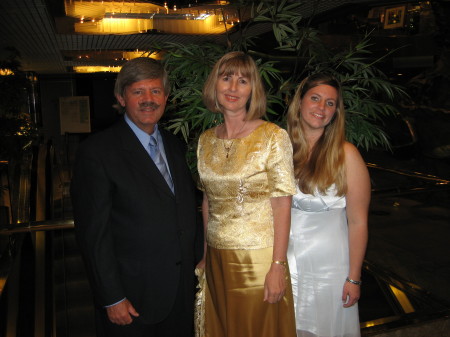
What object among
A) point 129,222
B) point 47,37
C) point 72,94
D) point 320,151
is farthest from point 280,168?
point 72,94

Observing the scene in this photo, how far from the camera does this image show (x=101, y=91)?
43.4 ft

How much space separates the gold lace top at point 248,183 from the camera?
5.45 ft

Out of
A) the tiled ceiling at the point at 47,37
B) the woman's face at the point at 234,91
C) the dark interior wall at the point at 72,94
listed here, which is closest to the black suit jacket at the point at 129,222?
the woman's face at the point at 234,91

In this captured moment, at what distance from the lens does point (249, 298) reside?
1.77 metres

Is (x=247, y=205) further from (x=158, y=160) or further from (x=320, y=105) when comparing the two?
(x=320, y=105)

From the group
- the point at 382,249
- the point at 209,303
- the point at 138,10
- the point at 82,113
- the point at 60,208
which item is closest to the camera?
the point at 209,303

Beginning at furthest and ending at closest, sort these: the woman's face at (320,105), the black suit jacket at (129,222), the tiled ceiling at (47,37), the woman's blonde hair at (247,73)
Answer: the tiled ceiling at (47,37) < the woman's face at (320,105) < the woman's blonde hair at (247,73) < the black suit jacket at (129,222)

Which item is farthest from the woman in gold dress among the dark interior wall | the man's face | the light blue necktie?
the dark interior wall

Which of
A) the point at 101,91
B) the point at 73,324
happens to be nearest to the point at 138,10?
the point at 73,324

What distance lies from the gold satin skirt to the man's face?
670 mm

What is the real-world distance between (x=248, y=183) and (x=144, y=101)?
0.58 metres

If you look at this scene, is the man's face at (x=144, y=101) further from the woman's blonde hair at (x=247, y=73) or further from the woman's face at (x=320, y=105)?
the woman's face at (x=320, y=105)

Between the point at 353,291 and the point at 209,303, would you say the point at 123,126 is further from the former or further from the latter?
the point at 353,291

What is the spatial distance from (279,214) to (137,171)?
63 centimetres
